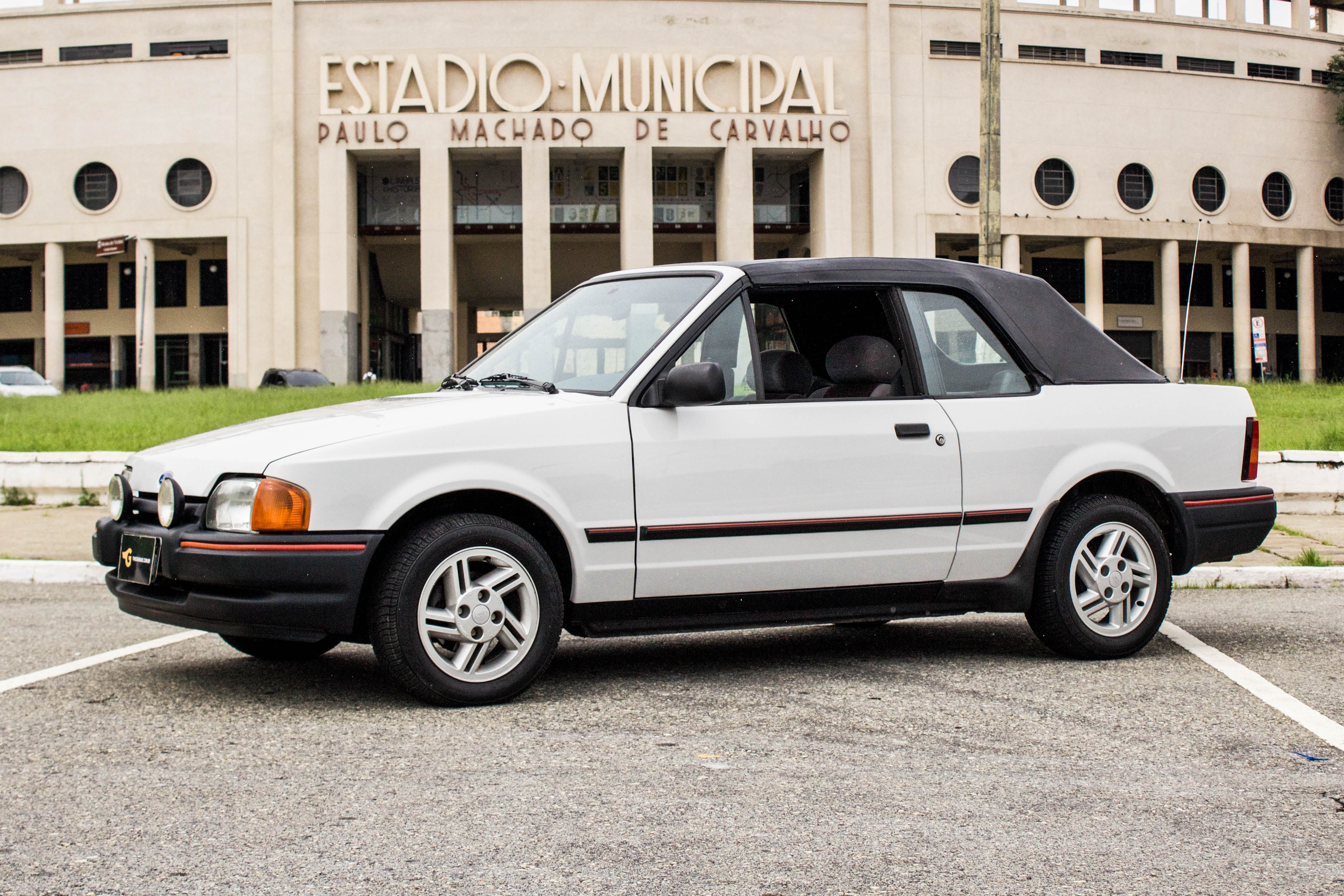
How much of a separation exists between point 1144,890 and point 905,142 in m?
49.0

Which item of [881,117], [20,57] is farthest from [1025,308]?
[20,57]

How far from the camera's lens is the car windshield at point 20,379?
37875mm

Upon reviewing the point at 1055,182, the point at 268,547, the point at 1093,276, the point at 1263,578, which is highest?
the point at 1055,182

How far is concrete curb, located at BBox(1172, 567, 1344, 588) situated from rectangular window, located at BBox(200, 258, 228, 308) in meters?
51.7

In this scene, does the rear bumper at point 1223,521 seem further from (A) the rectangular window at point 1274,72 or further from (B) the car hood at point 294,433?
(A) the rectangular window at point 1274,72

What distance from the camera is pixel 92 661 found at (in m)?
5.63

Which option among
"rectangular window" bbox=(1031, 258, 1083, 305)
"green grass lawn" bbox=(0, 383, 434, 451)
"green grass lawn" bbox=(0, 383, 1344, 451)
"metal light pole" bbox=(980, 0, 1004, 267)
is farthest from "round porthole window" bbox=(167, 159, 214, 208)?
"metal light pole" bbox=(980, 0, 1004, 267)

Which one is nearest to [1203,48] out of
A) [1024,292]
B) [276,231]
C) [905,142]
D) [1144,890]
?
[905,142]

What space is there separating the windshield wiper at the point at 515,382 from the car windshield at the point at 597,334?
0.04 meters

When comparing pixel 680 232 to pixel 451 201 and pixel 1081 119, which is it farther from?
pixel 1081 119

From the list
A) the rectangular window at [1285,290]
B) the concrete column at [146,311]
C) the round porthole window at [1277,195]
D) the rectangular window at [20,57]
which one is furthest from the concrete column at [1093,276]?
the rectangular window at [20,57]

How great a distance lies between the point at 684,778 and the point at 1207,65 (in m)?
57.1

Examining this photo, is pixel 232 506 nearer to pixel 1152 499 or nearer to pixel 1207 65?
pixel 1152 499

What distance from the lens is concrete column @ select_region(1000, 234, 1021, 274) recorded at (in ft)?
166
